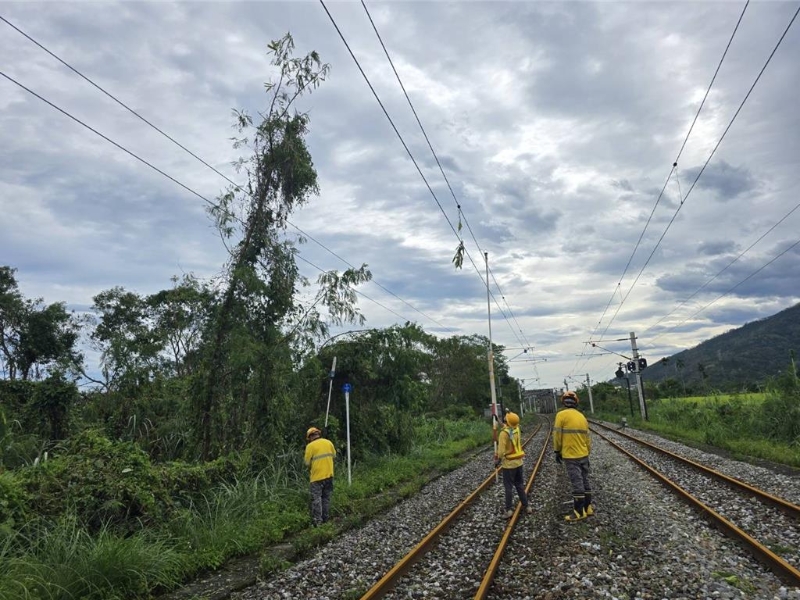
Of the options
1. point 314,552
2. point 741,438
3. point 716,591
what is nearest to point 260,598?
point 314,552

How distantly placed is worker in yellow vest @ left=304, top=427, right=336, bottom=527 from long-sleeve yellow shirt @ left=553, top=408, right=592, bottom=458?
4002 millimetres

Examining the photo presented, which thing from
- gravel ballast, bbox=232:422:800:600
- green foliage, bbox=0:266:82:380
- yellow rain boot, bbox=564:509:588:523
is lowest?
gravel ballast, bbox=232:422:800:600

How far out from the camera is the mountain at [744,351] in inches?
4313

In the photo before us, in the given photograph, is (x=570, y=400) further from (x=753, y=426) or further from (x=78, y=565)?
(x=753, y=426)

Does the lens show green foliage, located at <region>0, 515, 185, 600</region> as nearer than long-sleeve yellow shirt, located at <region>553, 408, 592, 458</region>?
Yes

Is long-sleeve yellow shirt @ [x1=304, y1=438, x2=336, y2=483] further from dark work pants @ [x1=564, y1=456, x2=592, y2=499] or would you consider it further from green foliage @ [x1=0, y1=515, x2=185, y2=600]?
dark work pants @ [x1=564, y1=456, x2=592, y2=499]

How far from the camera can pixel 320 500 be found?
9414 mm

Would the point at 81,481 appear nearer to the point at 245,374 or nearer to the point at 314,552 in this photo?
the point at 314,552

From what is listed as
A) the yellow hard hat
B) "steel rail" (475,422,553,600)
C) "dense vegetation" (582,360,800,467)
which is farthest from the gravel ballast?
"dense vegetation" (582,360,800,467)

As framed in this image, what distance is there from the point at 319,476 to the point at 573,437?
445cm

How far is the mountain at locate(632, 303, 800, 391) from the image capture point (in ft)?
359

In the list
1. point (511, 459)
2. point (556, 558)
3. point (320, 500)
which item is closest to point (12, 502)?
point (320, 500)

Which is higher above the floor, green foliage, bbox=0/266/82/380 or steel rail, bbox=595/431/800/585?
green foliage, bbox=0/266/82/380

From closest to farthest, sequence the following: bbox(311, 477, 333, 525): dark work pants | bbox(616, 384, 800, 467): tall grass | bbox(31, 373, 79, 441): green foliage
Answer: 1. bbox(311, 477, 333, 525): dark work pants
2. bbox(31, 373, 79, 441): green foliage
3. bbox(616, 384, 800, 467): tall grass
